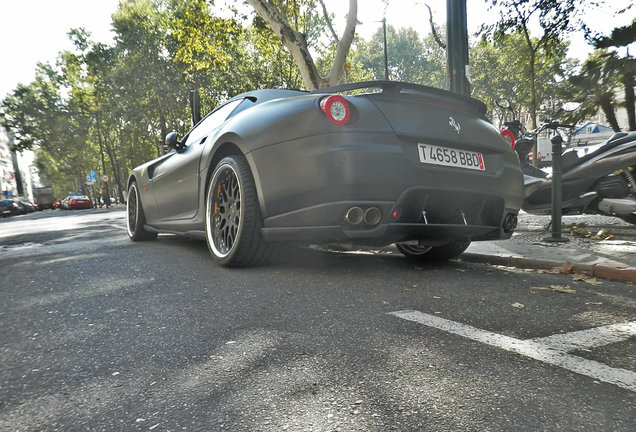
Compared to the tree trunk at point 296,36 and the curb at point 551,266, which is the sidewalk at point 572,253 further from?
the tree trunk at point 296,36

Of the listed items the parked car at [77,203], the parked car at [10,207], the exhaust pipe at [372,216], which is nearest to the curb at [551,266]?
the exhaust pipe at [372,216]

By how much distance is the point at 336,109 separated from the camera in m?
3.15

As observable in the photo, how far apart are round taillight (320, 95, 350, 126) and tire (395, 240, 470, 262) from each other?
5.87 feet

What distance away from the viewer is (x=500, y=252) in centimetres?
457

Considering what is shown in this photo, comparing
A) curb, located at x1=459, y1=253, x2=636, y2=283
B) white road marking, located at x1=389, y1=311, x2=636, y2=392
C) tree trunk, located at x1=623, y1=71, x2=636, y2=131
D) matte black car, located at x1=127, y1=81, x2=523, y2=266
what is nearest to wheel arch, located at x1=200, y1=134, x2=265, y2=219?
matte black car, located at x1=127, y1=81, x2=523, y2=266

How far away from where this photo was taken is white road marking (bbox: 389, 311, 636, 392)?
1733 mm

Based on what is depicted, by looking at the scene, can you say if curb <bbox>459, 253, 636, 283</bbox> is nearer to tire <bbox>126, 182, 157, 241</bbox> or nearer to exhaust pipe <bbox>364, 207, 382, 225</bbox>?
exhaust pipe <bbox>364, 207, 382, 225</bbox>

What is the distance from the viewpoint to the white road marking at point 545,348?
1733 mm

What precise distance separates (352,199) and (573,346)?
148 centimetres

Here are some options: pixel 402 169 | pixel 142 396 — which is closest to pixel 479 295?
pixel 402 169

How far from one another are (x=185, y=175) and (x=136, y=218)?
2.05m

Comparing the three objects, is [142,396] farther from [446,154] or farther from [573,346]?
[446,154]

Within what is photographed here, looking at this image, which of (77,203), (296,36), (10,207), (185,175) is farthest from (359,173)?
(77,203)

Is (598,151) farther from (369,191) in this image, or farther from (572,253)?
(369,191)
